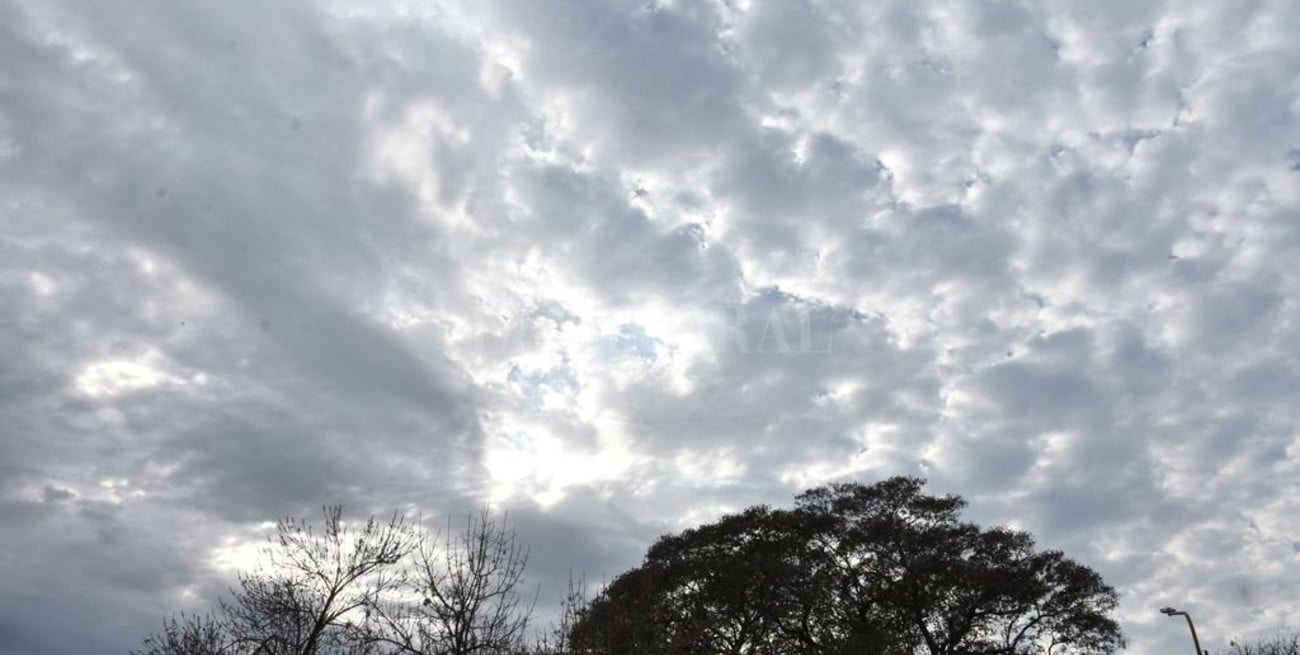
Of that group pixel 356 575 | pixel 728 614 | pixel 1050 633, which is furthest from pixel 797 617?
pixel 356 575

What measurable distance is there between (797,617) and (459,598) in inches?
720

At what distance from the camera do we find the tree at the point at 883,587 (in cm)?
3344

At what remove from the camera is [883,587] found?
34844mm

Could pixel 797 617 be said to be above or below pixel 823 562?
below

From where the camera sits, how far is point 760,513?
37750 millimetres

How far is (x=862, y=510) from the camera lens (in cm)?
3778

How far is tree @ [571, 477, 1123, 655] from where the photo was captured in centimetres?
3344

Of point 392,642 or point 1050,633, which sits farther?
point 1050,633

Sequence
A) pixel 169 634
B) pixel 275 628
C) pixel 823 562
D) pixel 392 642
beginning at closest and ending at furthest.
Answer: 1. pixel 392 642
2. pixel 275 628
3. pixel 169 634
4. pixel 823 562

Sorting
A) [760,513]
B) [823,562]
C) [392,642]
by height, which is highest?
[760,513]

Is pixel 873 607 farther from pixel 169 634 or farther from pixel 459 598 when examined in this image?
pixel 169 634

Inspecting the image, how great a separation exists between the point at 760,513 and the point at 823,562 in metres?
3.52

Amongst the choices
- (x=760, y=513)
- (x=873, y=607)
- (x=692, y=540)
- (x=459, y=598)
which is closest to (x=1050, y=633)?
(x=873, y=607)

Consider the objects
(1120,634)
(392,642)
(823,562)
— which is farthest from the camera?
(823,562)
